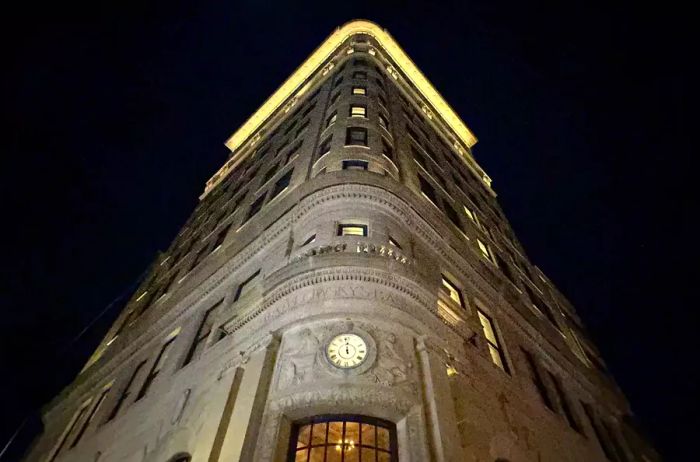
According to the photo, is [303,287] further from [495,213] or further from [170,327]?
[495,213]

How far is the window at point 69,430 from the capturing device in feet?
63.5

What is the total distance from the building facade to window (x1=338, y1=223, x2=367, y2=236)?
0.18 ft

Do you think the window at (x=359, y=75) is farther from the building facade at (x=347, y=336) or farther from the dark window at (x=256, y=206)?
the dark window at (x=256, y=206)

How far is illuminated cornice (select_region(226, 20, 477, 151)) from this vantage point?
43.3 m

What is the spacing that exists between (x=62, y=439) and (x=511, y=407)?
17.1m

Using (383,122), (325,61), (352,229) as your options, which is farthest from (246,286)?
(325,61)

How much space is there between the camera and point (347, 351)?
11297mm

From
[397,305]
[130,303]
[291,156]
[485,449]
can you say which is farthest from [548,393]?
[130,303]

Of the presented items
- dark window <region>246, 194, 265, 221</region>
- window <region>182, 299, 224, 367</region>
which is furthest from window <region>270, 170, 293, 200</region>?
window <region>182, 299, 224, 367</region>

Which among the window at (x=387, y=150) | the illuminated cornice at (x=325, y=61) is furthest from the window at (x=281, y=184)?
the illuminated cornice at (x=325, y=61)

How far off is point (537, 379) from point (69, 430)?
18.3 metres

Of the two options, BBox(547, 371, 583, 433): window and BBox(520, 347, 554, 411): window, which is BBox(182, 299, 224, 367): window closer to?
BBox(520, 347, 554, 411): window

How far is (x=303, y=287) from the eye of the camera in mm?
13156

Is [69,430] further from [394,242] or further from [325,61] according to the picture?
[325,61]
